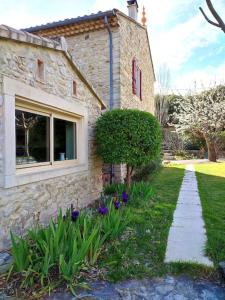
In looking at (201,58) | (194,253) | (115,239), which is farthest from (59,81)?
(201,58)

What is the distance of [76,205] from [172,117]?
75.6 feet

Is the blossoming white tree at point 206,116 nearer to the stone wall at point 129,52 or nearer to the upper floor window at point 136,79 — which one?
the stone wall at point 129,52

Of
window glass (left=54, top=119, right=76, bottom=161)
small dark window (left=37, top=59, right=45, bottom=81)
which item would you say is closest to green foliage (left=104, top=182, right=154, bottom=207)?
window glass (left=54, top=119, right=76, bottom=161)

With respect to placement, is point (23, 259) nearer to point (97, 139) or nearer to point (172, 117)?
point (97, 139)

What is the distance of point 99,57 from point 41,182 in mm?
6343

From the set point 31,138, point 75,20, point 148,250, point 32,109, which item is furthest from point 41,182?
point 75,20

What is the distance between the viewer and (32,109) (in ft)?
16.2

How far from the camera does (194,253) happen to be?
387 centimetres

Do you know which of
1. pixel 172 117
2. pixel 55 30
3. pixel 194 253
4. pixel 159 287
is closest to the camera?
pixel 159 287

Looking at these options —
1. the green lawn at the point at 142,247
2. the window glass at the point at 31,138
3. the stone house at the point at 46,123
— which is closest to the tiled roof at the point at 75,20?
the stone house at the point at 46,123

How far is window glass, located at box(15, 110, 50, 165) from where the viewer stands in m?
4.61

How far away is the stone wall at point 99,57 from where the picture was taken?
9.52 metres

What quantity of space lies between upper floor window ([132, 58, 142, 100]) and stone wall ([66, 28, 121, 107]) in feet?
7.35

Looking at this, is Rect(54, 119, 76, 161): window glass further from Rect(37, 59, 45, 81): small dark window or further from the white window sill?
Rect(37, 59, 45, 81): small dark window
